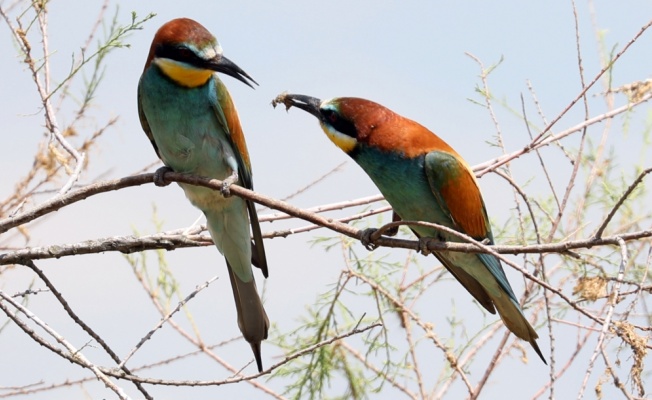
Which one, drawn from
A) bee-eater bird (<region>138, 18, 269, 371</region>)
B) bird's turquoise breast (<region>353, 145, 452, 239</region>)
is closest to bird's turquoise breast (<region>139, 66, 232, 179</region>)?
bee-eater bird (<region>138, 18, 269, 371</region>)

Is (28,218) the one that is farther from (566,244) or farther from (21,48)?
(566,244)

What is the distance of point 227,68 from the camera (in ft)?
9.83

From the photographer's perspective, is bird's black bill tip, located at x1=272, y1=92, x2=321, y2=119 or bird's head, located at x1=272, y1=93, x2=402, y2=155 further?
bird's black bill tip, located at x1=272, y1=92, x2=321, y2=119

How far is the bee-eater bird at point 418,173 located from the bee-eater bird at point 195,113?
0.26 meters

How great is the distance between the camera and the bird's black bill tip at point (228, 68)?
117 inches

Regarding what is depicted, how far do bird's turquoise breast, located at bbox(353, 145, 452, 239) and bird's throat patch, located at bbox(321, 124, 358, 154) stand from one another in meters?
0.03

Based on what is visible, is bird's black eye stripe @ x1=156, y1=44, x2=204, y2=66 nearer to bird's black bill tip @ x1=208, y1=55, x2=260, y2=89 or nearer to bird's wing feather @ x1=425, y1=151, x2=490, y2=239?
bird's black bill tip @ x1=208, y1=55, x2=260, y2=89

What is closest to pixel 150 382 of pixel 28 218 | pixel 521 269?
pixel 28 218

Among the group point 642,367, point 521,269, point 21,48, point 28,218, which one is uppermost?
point 21,48

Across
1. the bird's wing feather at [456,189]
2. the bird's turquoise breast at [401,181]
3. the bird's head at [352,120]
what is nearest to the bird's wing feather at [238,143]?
the bird's head at [352,120]

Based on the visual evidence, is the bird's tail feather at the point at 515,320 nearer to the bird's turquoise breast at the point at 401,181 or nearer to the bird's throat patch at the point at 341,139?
the bird's turquoise breast at the point at 401,181

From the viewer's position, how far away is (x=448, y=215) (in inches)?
122

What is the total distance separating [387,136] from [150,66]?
820 millimetres

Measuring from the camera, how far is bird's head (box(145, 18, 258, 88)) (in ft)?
9.90
